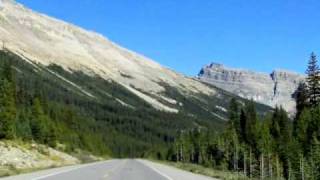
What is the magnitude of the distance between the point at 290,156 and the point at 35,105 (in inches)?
1799

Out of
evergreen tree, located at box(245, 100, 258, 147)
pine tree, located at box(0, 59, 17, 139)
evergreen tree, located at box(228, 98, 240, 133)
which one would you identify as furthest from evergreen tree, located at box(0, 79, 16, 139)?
evergreen tree, located at box(228, 98, 240, 133)

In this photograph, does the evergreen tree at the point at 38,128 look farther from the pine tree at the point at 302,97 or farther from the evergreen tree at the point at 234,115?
the pine tree at the point at 302,97

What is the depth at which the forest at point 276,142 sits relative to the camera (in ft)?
258

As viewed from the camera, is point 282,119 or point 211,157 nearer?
point 282,119

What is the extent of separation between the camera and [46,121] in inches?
4434

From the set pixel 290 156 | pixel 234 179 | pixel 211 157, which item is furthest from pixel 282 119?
pixel 234 179

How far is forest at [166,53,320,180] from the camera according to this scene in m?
78.7

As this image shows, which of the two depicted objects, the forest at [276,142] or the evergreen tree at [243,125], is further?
the evergreen tree at [243,125]

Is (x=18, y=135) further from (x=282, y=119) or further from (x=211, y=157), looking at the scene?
(x=211, y=157)

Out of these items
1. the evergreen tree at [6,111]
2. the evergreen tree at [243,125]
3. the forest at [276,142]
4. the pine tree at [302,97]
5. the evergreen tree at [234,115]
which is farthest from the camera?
the evergreen tree at [234,115]

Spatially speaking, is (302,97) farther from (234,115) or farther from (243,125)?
(234,115)

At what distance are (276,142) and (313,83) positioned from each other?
1678 cm

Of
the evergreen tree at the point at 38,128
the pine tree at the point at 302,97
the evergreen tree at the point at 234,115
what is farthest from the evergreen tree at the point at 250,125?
the evergreen tree at the point at 38,128

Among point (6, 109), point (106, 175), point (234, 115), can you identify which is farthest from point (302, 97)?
point (106, 175)
